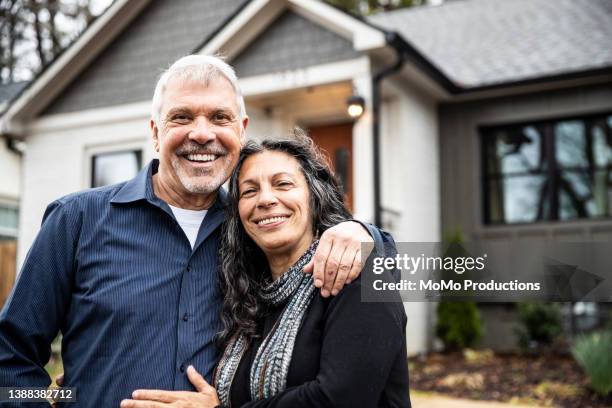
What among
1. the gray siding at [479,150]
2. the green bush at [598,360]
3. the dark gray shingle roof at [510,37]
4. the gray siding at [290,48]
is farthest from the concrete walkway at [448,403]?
the dark gray shingle roof at [510,37]

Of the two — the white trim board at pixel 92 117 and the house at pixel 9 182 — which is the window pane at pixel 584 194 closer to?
the white trim board at pixel 92 117

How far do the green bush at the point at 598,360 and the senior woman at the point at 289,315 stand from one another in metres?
5.22

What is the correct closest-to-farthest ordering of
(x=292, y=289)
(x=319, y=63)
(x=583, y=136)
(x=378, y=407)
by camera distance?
(x=378, y=407)
(x=292, y=289)
(x=319, y=63)
(x=583, y=136)

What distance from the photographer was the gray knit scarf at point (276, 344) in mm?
2094

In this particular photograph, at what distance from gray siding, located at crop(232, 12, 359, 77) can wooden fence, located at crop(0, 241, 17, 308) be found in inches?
234

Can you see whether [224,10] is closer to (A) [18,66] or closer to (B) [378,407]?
(B) [378,407]

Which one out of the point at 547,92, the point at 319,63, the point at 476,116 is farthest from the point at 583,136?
the point at 319,63

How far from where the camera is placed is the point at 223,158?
101 inches

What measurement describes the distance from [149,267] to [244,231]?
14.9 inches

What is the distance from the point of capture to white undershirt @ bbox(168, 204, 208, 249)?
263cm

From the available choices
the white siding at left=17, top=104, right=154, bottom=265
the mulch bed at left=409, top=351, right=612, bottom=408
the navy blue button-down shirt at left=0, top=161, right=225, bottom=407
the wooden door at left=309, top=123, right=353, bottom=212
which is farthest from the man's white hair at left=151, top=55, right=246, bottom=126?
the white siding at left=17, top=104, right=154, bottom=265

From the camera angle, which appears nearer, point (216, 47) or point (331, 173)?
point (331, 173)

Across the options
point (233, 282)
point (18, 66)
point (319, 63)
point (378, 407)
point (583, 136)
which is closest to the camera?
point (378, 407)

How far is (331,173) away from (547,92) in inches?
353
